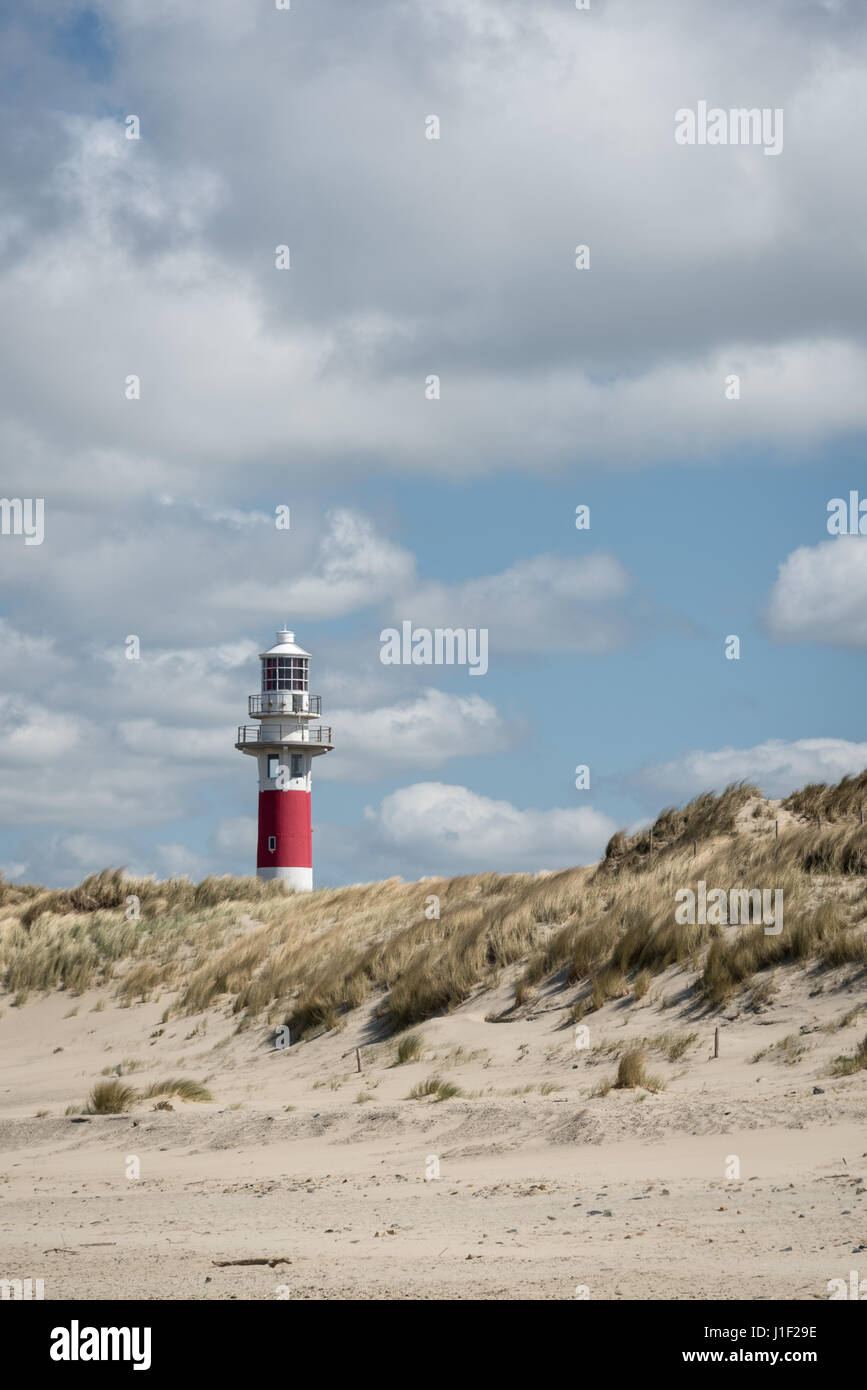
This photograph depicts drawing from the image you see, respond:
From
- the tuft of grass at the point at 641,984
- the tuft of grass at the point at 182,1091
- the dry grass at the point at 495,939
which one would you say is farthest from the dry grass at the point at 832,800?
the tuft of grass at the point at 182,1091

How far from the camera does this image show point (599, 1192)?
10219mm

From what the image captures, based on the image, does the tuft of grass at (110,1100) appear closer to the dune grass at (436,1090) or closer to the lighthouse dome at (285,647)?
the dune grass at (436,1090)

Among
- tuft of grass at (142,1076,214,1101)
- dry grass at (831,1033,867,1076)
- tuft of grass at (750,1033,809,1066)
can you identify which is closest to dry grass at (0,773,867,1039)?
tuft of grass at (750,1033,809,1066)

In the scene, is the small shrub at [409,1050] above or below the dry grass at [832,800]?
below

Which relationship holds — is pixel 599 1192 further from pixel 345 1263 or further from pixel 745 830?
pixel 745 830

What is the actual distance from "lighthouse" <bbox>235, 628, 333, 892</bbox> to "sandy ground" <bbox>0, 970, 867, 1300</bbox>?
20151mm

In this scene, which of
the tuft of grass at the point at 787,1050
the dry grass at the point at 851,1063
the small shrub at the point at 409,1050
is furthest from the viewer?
the small shrub at the point at 409,1050

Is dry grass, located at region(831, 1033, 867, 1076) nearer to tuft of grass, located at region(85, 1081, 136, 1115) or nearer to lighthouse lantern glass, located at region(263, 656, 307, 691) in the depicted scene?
tuft of grass, located at region(85, 1081, 136, 1115)

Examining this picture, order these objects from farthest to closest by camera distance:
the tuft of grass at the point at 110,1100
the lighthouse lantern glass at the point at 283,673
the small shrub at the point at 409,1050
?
1. the lighthouse lantern glass at the point at 283,673
2. the small shrub at the point at 409,1050
3. the tuft of grass at the point at 110,1100

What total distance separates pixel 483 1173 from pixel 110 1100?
6453mm

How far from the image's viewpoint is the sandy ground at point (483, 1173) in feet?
26.9

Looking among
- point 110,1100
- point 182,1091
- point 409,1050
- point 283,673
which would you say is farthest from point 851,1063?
point 283,673

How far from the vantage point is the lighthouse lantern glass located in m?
42.2
